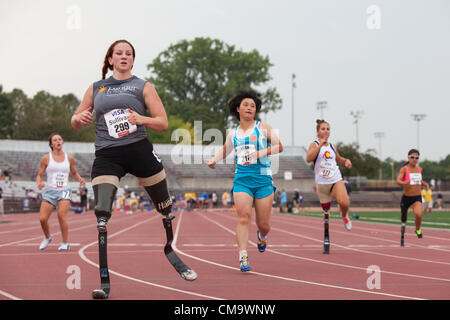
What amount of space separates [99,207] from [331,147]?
605 centimetres

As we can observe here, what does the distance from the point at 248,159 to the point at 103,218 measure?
2653 millimetres

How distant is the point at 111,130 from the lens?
6.06m

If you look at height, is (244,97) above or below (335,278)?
above

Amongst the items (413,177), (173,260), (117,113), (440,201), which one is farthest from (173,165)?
(117,113)

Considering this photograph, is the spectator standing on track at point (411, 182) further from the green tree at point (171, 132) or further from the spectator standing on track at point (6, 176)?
the green tree at point (171, 132)

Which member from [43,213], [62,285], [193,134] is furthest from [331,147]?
[193,134]

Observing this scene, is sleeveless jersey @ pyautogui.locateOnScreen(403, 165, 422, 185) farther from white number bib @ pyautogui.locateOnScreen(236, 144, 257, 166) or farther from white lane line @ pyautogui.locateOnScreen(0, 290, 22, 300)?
white lane line @ pyautogui.locateOnScreen(0, 290, 22, 300)

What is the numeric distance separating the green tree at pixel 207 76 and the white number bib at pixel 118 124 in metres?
86.4

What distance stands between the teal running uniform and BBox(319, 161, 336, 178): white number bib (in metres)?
3.08

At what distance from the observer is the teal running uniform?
8.08 m

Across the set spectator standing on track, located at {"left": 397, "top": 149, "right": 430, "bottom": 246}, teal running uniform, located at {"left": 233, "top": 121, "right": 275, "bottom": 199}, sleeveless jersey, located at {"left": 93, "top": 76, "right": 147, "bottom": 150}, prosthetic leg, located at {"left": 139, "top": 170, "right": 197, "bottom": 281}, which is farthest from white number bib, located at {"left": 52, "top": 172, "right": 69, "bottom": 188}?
spectator standing on track, located at {"left": 397, "top": 149, "right": 430, "bottom": 246}

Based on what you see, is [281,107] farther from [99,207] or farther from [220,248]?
[99,207]

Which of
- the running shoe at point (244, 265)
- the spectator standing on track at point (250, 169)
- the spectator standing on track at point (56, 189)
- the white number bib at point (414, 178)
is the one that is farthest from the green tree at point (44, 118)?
the running shoe at point (244, 265)
